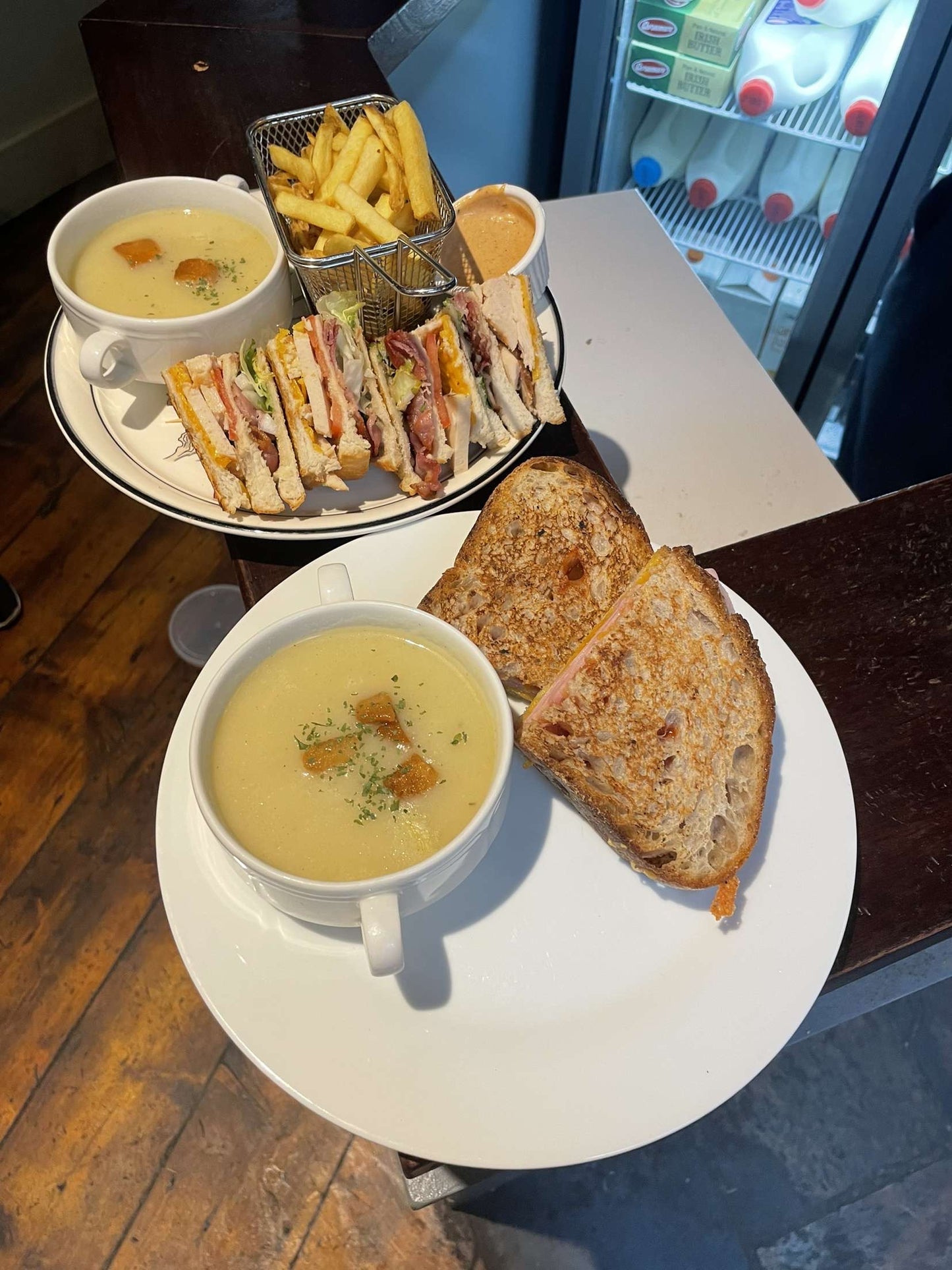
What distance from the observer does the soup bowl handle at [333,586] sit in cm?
111

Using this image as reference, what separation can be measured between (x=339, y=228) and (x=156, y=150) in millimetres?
787

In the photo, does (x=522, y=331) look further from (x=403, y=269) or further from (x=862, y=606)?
(x=862, y=606)

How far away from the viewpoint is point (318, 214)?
4.84 ft

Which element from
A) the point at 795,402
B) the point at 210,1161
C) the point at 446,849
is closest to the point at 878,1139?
the point at 446,849

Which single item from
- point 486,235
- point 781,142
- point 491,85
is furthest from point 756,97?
point 486,235

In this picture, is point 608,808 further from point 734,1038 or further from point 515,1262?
point 515,1262

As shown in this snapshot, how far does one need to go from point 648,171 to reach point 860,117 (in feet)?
2.82

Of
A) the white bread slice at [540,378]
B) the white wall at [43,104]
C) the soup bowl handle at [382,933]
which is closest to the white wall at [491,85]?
the white bread slice at [540,378]

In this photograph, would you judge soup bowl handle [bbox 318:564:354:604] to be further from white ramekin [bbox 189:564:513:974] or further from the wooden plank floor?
the wooden plank floor

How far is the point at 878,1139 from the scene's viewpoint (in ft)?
5.50

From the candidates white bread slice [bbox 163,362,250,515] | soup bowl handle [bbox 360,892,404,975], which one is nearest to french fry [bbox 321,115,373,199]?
white bread slice [bbox 163,362,250,515]

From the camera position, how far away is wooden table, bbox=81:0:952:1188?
1171mm

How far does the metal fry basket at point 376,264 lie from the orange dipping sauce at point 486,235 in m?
0.08

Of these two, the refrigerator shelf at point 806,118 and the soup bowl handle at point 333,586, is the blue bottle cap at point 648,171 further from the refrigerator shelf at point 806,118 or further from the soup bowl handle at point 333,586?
the soup bowl handle at point 333,586
